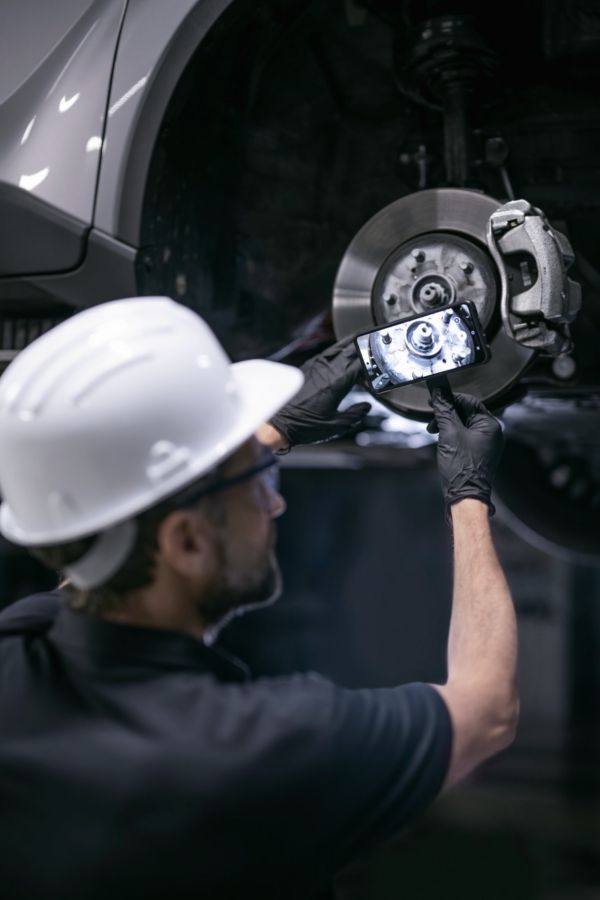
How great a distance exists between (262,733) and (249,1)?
3.11 ft

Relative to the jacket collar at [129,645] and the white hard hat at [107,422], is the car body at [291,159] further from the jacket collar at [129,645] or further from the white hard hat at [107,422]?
the jacket collar at [129,645]

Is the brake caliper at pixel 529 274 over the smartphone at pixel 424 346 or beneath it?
over

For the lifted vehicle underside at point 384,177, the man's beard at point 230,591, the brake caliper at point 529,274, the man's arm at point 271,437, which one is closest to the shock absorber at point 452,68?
the lifted vehicle underside at point 384,177

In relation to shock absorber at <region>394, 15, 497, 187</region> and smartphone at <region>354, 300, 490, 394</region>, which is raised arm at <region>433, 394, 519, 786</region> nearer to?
smartphone at <region>354, 300, 490, 394</region>

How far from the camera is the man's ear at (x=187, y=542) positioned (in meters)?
0.92

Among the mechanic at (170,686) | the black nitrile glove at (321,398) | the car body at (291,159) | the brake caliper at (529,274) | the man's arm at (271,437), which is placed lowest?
the mechanic at (170,686)

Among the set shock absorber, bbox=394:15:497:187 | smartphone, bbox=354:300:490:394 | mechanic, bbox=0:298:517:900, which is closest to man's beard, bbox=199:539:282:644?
mechanic, bbox=0:298:517:900

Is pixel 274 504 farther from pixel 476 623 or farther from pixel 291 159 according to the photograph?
pixel 291 159

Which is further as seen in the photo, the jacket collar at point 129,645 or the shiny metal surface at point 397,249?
the shiny metal surface at point 397,249

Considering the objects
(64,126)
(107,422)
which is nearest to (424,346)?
(107,422)

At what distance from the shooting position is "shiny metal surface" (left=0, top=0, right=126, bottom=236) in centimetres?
133

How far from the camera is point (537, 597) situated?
249 inches

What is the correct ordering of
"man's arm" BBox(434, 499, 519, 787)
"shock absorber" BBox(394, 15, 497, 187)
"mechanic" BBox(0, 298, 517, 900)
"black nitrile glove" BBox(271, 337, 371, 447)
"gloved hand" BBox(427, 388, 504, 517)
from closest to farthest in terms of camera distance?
"mechanic" BBox(0, 298, 517, 900)
"man's arm" BBox(434, 499, 519, 787)
"gloved hand" BBox(427, 388, 504, 517)
"black nitrile glove" BBox(271, 337, 371, 447)
"shock absorber" BBox(394, 15, 497, 187)

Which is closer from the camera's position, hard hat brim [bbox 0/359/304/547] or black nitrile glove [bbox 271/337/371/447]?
hard hat brim [bbox 0/359/304/547]
